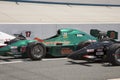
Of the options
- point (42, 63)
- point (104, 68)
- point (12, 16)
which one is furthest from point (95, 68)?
point (12, 16)

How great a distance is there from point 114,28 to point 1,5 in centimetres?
1126

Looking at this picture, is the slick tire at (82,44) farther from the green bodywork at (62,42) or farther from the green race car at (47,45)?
the green bodywork at (62,42)

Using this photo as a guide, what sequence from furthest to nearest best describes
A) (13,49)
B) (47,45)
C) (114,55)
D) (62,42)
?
(62,42), (47,45), (13,49), (114,55)

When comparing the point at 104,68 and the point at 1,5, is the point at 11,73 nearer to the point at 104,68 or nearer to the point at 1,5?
the point at 104,68

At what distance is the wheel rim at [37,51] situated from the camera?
12.8 metres

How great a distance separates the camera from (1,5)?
27.3 m

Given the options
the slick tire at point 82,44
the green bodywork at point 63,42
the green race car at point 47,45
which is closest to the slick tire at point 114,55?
the slick tire at point 82,44

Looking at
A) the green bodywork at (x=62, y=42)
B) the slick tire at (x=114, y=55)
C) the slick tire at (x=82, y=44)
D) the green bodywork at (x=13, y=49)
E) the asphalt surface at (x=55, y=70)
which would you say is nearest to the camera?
the asphalt surface at (x=55, y=70)

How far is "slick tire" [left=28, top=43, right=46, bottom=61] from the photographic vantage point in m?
12.6

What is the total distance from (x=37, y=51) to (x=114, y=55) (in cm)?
300

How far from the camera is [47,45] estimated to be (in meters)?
13.4

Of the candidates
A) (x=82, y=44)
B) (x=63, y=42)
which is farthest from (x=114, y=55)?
(x=63, y=42)

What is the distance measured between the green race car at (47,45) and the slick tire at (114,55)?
7.78ft

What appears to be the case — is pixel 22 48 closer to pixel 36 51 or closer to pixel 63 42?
pixel 36 51
